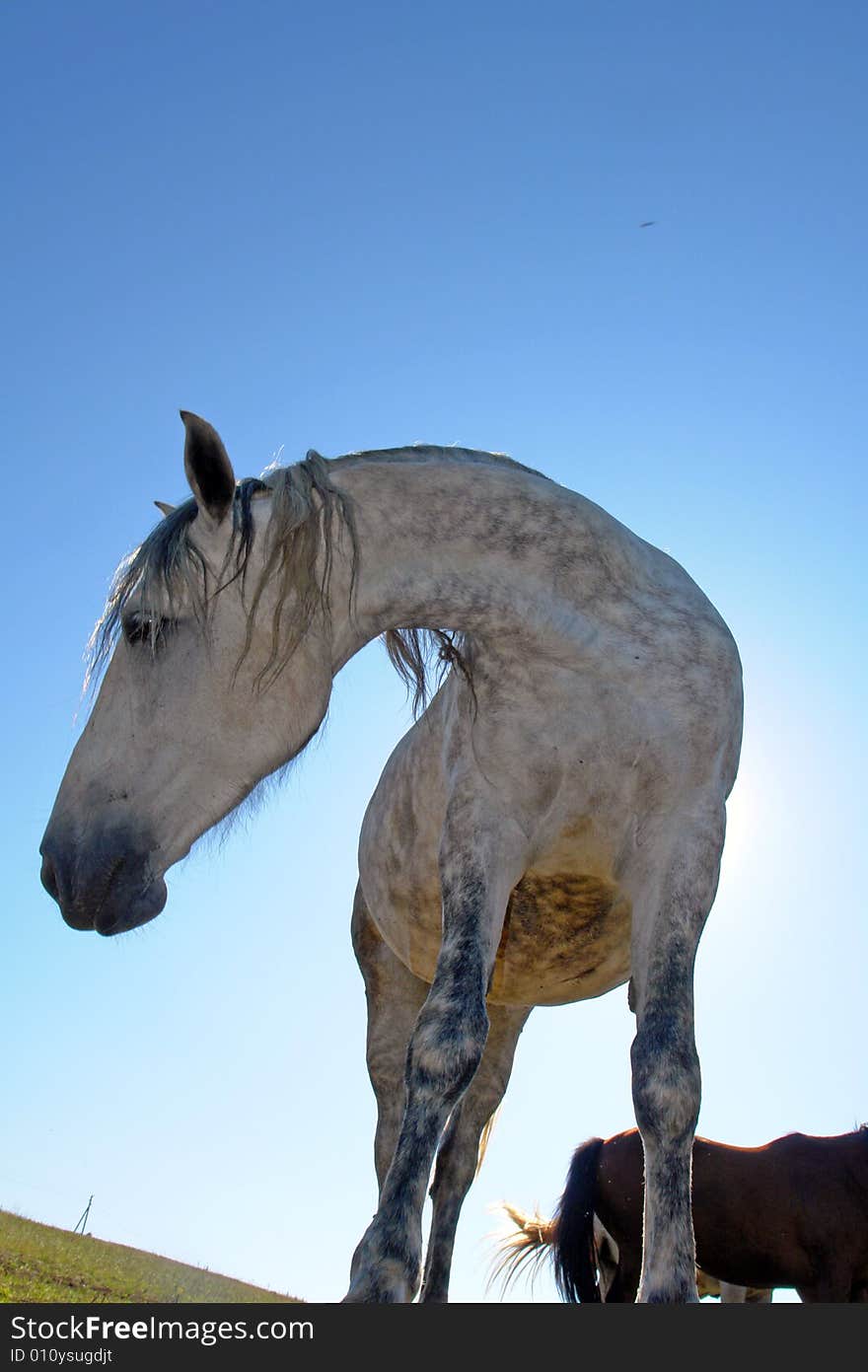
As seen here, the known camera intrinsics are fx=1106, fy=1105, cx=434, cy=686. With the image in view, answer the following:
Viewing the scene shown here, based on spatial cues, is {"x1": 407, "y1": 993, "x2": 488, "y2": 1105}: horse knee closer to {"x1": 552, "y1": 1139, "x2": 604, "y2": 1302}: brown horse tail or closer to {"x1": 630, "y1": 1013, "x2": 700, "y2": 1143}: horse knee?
{"x1": 630, "y1": 1013, "x2": 700, "y2": 1143}: horse knee

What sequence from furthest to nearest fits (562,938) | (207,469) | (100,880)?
1. (562,938)
2. (207,469)
3. (100,880)

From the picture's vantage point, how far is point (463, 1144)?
4.90 metres

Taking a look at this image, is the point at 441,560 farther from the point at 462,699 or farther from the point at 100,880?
the point at 100,880

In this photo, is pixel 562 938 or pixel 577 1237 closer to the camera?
pixel 562 938

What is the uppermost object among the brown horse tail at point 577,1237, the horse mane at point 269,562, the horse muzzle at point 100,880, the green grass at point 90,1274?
the horse mane at point 269,562

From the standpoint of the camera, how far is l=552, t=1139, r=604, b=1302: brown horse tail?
706 centimetres

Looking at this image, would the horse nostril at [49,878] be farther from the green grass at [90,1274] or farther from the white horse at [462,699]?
the green grass at [90,1274]

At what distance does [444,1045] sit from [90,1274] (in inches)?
295

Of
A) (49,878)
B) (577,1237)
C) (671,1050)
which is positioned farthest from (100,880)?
(577,1237)

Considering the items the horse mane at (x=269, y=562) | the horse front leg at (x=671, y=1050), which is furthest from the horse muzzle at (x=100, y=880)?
the horse front leg at (x=671, y=1050)

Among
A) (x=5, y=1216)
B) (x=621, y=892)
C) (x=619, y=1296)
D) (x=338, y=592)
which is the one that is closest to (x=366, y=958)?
(x=621, y=892)

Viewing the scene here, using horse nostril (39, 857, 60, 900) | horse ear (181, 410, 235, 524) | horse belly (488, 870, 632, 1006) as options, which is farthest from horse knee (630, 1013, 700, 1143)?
horse ear (181, 410, 235, 524)

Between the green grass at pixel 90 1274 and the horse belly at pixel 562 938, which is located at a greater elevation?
the horse belly at pixel 562 938

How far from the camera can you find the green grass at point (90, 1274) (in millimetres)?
7031
